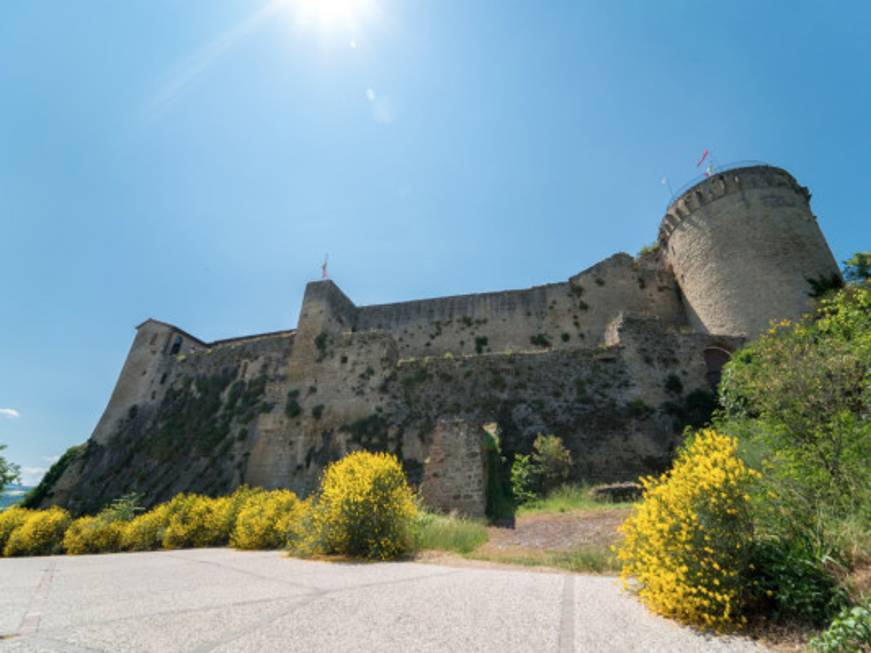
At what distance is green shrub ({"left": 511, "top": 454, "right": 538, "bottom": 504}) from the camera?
11258mm

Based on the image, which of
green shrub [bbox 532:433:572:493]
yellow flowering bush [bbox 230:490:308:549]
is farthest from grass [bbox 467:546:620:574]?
green shrub [bbox 532:433:572:493]

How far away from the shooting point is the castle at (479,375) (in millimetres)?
13930

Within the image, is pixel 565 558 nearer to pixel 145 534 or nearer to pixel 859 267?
pixel 145 534

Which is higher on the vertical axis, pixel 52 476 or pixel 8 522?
pixel 52 476

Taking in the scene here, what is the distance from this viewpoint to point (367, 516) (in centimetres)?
597

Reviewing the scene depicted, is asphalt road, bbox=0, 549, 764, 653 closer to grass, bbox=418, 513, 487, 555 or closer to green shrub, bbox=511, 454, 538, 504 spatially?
grass, bbox=418, 513, 487, 555

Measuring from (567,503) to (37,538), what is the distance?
14530mm

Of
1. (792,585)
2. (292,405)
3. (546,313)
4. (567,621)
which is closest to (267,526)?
(567,621)

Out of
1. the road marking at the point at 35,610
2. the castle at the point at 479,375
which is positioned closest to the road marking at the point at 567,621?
the road marking at the point at 35,610

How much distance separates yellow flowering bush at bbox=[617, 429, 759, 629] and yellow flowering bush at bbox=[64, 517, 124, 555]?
12.1 metres

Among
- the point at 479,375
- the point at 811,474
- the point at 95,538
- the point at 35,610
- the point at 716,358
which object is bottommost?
the point at 95,538

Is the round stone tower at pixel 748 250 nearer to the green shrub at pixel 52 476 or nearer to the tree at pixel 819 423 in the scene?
the tree at pixel 819 423

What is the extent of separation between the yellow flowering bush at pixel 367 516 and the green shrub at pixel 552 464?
22.1ft

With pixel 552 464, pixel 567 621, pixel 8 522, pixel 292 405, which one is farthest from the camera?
pixel 292 405
